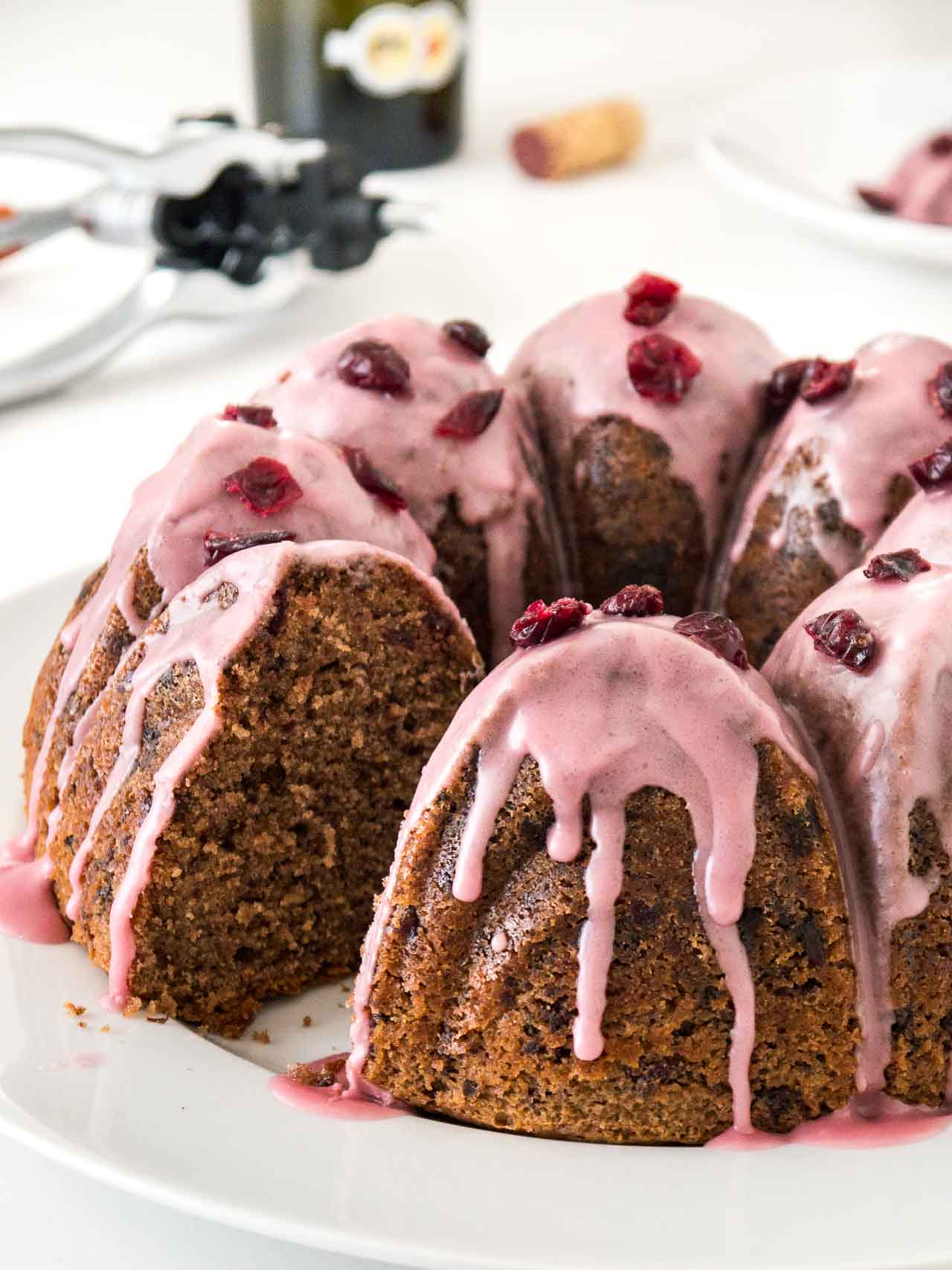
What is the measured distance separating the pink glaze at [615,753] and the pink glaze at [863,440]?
1.85 feet

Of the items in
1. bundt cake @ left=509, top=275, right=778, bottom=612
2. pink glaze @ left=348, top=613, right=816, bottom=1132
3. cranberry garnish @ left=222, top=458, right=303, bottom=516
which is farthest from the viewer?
bundt cake @ left=509, top=275, right=778, bottom=612

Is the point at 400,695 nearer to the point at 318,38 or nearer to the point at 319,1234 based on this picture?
the point at 319,1234

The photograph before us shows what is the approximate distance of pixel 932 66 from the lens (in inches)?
184

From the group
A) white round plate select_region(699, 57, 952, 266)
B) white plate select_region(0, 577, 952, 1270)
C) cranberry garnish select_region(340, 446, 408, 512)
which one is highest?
cranberry garnish select_region(340, 446, 408, 512)

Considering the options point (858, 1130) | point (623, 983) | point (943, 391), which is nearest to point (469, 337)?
point (943, 391)

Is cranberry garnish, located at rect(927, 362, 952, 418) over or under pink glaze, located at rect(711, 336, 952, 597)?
over

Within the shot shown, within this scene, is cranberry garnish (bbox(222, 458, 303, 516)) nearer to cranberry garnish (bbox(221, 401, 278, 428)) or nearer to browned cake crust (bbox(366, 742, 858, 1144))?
cranberry garnish (bbox(221, 401, 278, 428))

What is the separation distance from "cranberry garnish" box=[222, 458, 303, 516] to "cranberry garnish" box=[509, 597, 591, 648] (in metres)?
0.36

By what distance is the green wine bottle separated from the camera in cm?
425

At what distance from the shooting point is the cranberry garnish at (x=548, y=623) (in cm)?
167

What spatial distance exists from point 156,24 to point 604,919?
512cm

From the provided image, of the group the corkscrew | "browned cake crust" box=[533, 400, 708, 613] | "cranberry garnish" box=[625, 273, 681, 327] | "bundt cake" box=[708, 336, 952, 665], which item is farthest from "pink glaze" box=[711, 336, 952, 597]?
the corkscrew

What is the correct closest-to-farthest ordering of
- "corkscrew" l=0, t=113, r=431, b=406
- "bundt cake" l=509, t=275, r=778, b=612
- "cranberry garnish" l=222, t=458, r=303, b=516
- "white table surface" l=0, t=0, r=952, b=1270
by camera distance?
"cranberry garnish" l=222, t=458, r=303, b=516 < "bundt cake" l=509, t=275, r=778, b=612 < "white table surface" l=0, t=0, r=952, b=1270 < "corkscrew" l=0, t=113, r=431, b=406

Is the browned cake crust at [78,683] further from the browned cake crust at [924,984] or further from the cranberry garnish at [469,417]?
the browned cake crust at [924,984]
